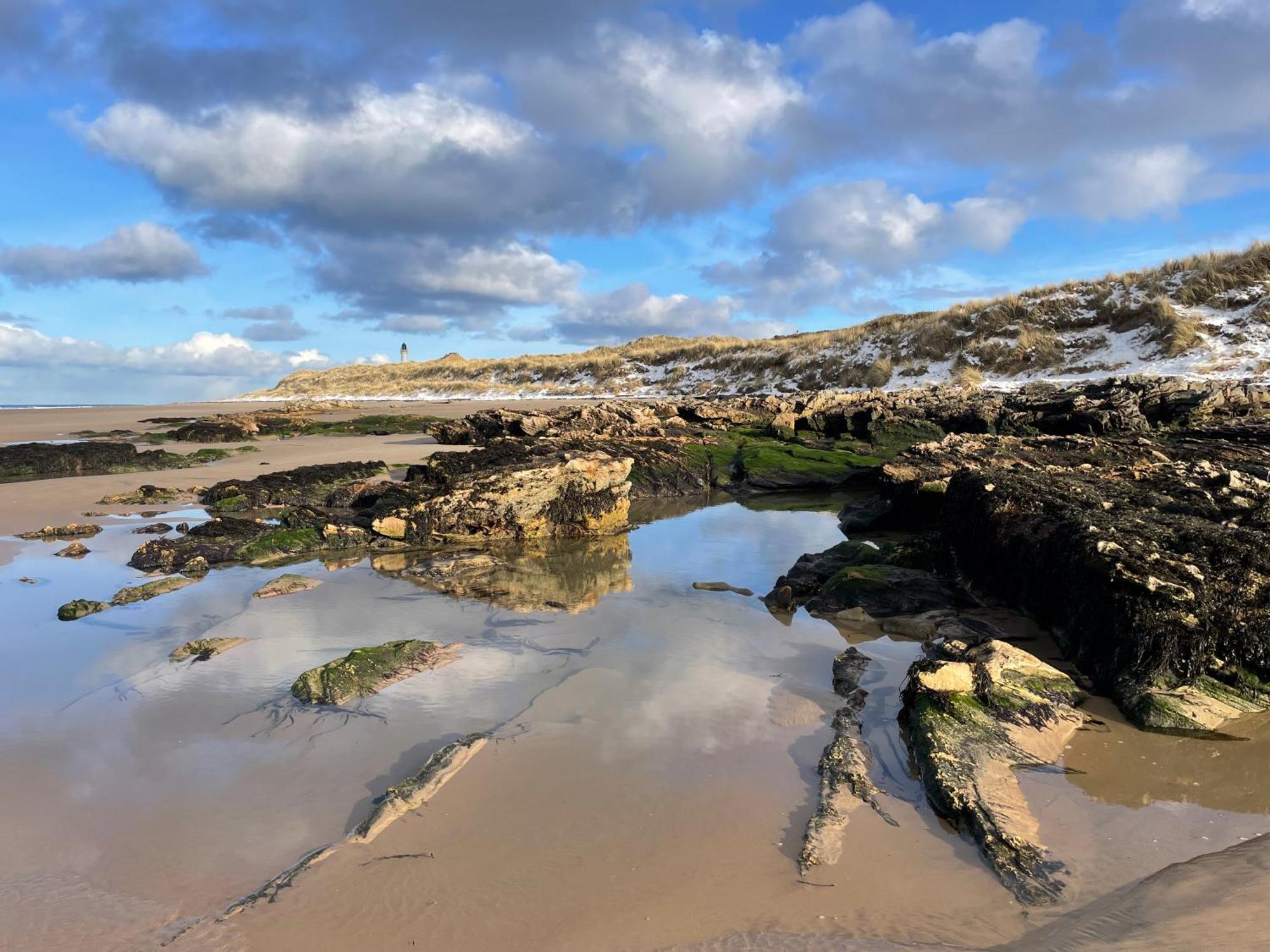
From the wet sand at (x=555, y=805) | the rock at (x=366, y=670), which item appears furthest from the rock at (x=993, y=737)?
the rock at (x=366, y=670)

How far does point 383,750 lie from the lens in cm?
370

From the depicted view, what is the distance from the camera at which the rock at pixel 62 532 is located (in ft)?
28.8

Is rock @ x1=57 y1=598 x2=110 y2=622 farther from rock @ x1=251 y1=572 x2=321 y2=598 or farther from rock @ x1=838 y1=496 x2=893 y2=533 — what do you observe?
rock @ x1=838 y1=496 x2=893 y2=533

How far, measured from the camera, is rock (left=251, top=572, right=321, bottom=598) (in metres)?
6.50

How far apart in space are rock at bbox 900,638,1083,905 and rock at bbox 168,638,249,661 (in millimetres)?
4368

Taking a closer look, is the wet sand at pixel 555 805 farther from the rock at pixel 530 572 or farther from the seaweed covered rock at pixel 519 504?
the seaweed covered rock at pixel 519 504

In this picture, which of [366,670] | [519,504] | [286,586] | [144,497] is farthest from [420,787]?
[144,497]

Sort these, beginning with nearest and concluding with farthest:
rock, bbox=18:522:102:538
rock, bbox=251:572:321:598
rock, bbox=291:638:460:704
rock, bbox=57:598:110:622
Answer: rock, bbox=291:638:460:704 < rock, bbox=57:598:110:622 < rock, bbox=251:572:321:598 < rock, bbox=18:522:102:538

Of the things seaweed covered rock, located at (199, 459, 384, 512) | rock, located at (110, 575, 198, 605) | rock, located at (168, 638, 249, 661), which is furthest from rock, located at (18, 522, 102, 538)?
rock, located at (168, 638, 249, 661)

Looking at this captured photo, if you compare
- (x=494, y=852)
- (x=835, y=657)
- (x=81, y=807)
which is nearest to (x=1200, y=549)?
(x=835, y=657)

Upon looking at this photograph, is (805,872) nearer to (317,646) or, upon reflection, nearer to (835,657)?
(835,657)

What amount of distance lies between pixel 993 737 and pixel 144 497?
38.8 ft

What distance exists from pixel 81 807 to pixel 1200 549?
6.17 m

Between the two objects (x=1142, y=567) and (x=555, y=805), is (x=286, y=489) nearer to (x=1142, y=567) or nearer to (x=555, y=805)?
(x=555, y=805)
